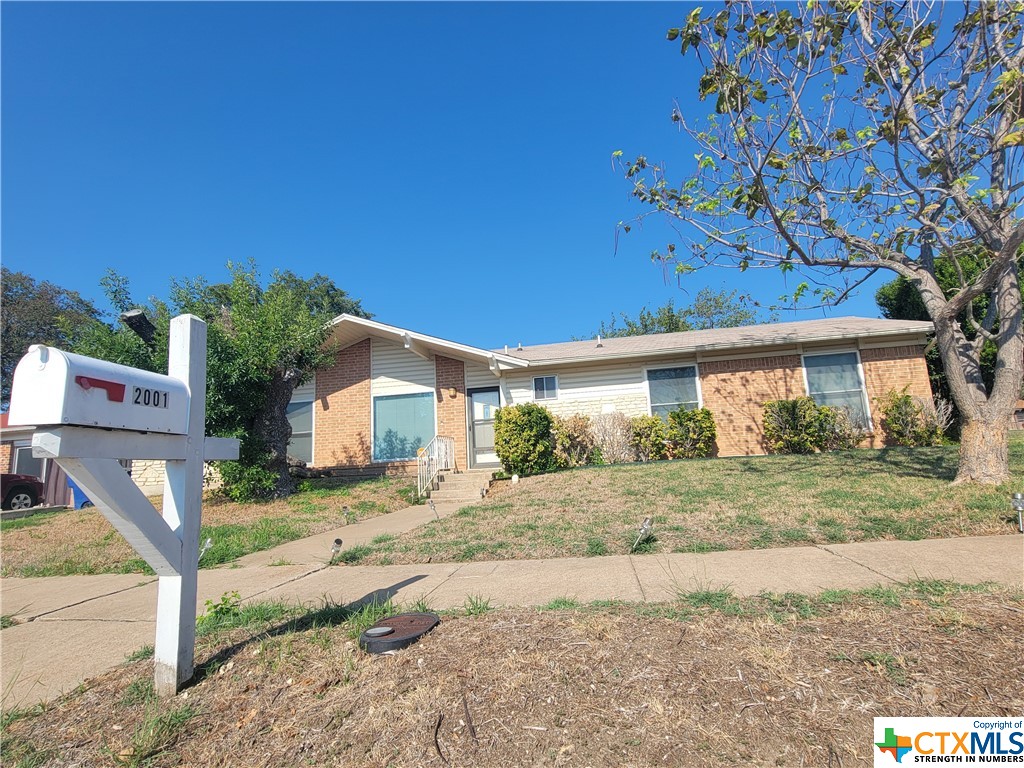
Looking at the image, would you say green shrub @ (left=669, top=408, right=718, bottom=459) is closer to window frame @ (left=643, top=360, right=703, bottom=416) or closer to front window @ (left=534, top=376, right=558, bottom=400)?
window frame @ (left=643, top=360, right=703, bottom=416)

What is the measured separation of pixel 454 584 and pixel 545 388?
1009 cm

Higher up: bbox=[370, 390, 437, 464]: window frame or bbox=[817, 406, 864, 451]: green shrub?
bbox=[370, 390, 437, 464]: window frame

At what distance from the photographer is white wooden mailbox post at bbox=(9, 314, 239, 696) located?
2061 mm

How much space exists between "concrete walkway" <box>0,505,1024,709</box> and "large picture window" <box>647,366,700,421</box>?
8.81 meters

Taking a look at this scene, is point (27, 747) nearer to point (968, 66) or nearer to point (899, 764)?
point (899, 764)

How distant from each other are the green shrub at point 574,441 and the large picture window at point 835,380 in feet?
18.4

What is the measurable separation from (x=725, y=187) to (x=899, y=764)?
6800 millimetres

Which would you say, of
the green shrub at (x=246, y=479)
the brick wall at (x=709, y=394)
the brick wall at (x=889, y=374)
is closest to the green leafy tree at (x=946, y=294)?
the brick wall at (x=889, y=374)

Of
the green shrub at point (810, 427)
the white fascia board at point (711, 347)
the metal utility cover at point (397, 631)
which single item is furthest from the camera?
the white fascia board at point (711, 347)

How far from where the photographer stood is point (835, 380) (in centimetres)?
1325

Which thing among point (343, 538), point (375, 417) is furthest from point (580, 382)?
point (343, 538)

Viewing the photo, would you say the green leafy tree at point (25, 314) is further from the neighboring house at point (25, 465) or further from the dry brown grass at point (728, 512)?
the dry brown grass at point (728, 512)

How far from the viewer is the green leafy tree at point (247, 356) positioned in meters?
10.4

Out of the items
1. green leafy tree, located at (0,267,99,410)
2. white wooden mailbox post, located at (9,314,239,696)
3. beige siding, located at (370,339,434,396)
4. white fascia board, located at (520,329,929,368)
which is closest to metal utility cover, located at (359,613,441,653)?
white wooden mailbox post, located at (9,314,239,696)
